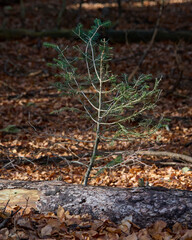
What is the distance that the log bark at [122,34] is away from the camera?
46.4 ft

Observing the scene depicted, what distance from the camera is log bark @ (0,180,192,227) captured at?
362cm

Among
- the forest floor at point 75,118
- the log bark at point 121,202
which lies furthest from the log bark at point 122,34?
the log bark at point 121,202

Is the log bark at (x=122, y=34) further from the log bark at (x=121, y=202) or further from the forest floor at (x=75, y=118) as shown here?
the log bark at (x=121, y=202)

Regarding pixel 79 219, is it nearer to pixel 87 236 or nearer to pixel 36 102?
pixel 87 236

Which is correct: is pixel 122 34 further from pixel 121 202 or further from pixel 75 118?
pixel 121 202

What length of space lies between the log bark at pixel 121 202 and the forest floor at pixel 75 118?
0.12 meters

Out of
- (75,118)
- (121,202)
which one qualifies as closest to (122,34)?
(75,118)

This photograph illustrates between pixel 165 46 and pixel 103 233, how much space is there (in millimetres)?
11630

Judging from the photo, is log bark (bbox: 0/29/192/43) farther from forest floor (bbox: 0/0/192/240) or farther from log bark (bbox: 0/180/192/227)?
log bark (bbox: 0/180/192/227)

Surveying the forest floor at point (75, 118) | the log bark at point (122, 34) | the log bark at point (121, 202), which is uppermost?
Answer: the log bark at point (122, 34)

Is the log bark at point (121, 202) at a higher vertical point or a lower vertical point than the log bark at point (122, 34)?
lower

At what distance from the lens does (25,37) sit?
49.2 feet

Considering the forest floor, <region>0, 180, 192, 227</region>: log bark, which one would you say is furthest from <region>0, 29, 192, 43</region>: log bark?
<region>0, 180, 192, 227</region>: log bark

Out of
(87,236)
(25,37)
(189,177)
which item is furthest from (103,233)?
(25,37)
